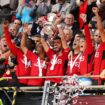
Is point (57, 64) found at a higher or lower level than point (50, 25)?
lower

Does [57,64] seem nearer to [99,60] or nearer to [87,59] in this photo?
[87,59]

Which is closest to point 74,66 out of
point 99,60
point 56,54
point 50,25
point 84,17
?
point 56,54

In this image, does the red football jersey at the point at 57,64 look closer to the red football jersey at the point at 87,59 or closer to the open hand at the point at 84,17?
the red football jersey at the point at 87,59

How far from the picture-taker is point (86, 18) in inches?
459

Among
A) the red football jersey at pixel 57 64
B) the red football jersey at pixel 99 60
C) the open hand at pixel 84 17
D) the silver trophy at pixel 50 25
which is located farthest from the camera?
the open hand at pixel 84 17

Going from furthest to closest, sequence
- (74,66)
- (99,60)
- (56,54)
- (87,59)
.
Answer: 1. (56,54)
2. (74,66)
3. (87,59)
4. (99,60)

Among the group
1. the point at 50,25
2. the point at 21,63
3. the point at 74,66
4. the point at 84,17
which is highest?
the point at 84,17

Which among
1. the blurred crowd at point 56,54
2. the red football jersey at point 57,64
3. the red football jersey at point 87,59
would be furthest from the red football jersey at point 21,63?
the red football jersey at point 87,59

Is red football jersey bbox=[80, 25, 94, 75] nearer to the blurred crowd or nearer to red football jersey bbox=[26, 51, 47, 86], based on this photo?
the blurred crowd

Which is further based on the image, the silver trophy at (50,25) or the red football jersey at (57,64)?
the silver trophy at (50,25)

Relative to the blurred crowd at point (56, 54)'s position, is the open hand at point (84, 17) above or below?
above

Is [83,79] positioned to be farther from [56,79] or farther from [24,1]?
[24,1]

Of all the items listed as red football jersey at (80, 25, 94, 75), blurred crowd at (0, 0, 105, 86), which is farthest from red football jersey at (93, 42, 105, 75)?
red football jersey at (80, 25, 94, 75)

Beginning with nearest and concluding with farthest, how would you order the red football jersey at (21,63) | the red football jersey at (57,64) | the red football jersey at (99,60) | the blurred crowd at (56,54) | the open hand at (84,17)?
the red football jersey at (99,60), the blurred crowd at (56,54), the red football jersey at (57,64), the red football jersey at (21,63), the open hand at (84,17)
